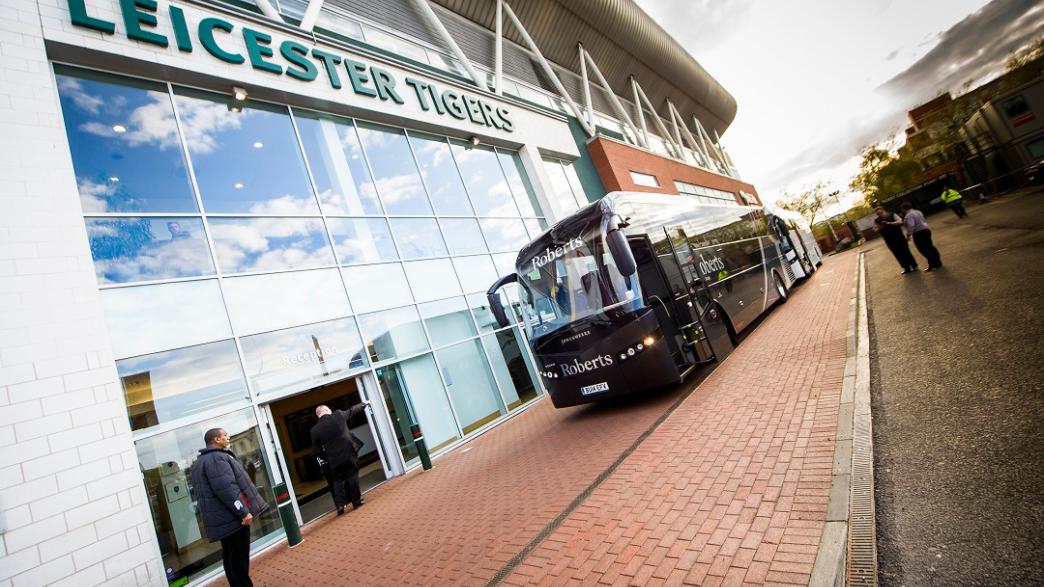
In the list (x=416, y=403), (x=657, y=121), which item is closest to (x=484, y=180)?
(x=416, y=403)

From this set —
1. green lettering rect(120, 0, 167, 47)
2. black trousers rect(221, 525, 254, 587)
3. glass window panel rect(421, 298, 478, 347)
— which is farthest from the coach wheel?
Result: green lettering rect(120, 0, 167, 47)

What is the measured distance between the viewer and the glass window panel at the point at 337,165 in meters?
9.67

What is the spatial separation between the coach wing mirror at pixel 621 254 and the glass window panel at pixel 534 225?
8005 mm

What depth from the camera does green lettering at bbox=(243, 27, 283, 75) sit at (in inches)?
351

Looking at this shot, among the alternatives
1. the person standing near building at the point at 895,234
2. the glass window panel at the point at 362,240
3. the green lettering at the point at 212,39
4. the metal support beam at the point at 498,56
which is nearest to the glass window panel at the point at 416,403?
the glass window panel at the point at 362,240

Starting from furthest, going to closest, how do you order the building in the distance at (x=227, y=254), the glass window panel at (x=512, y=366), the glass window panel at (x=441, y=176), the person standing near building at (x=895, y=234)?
the glass window panel at (x=441, y=176) → the glass window panel at (x=512, y=366) → the person standing near building at (x=895, y=234) → the building in the distance at (x=227, y=254)

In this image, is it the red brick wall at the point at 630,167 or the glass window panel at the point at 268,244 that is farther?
the red brick wall at the point at 630,167

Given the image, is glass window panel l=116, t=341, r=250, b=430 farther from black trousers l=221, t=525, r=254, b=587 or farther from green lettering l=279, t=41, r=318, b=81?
green lettering l=279, t=41, r=318, b=81

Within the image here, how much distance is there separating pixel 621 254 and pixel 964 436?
356cm

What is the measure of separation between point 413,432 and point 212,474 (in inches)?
163

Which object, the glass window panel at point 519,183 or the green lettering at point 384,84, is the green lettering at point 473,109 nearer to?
the glass window panel at point 519,183

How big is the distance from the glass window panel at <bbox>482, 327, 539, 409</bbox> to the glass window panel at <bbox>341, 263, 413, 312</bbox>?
2.40 m

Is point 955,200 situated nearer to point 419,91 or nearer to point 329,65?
point 419,91

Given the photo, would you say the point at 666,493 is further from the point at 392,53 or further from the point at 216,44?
the point at 392,53
